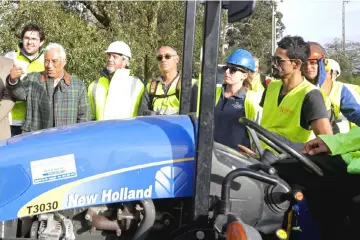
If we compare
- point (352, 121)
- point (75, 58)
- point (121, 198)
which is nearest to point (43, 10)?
point (75, 58)

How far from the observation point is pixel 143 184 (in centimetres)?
253

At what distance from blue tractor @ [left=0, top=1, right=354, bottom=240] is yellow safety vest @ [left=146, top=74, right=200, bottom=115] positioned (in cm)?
206

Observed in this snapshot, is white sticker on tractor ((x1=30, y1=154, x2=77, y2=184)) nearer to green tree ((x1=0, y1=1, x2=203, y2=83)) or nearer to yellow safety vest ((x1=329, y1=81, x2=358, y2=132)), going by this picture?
yellow safety vest ((x1=329, y1=81, x2=358, y2=132))

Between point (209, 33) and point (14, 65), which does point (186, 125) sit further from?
point (14, 65)

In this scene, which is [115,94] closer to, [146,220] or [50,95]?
[50,95]

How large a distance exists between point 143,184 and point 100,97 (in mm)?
2729

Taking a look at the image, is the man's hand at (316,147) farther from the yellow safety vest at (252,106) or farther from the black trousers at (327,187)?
the yellow safety vest at (252,106)

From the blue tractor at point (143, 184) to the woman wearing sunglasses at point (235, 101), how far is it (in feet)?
5.97

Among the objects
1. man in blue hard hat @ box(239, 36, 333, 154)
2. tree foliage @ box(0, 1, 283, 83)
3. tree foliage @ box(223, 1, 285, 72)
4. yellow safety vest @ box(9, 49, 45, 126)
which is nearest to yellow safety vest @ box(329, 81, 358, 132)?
man in blue hard hat @ box(239, 36, 333, 154)

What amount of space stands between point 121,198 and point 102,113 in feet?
8.60

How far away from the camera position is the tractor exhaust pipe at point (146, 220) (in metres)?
2.56

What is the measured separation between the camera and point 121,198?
252 centimetres

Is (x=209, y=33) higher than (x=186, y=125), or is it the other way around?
(x=209, y=33)

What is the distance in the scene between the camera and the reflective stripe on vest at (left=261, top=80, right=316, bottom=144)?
12.3 feet
